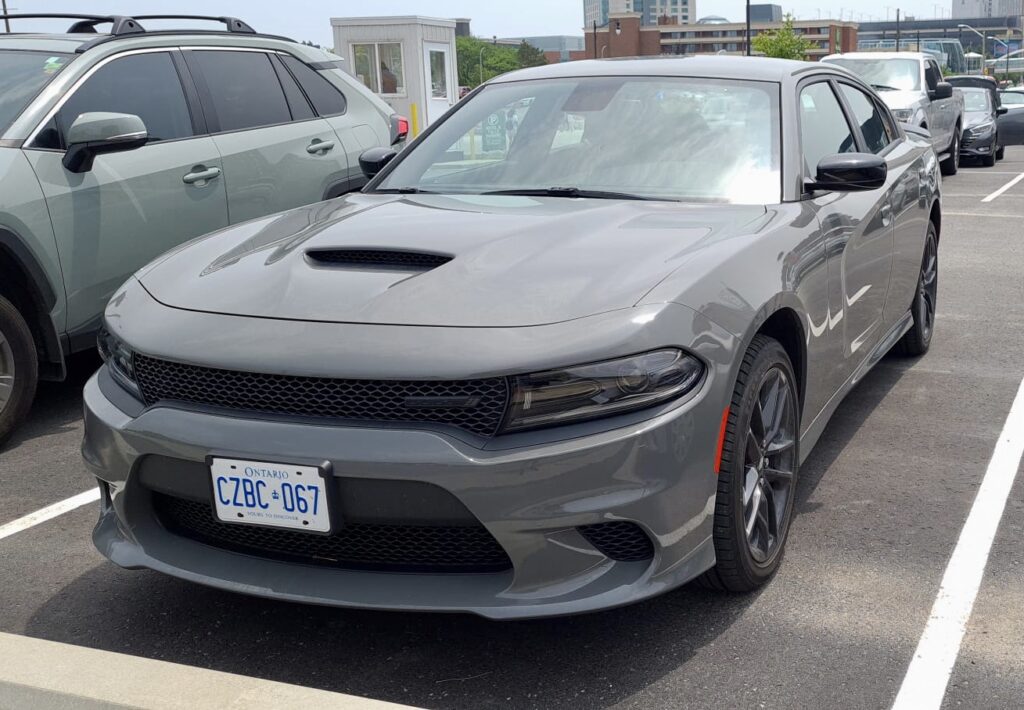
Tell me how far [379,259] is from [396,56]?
75.8 ft

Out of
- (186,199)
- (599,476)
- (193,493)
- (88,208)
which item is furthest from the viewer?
Answer: (186,199)

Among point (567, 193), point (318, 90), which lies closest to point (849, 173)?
point (567, 193)

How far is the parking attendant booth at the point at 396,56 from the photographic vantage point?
2522 centimetres

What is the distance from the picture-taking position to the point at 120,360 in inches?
128

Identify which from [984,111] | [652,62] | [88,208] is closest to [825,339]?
[652,62]

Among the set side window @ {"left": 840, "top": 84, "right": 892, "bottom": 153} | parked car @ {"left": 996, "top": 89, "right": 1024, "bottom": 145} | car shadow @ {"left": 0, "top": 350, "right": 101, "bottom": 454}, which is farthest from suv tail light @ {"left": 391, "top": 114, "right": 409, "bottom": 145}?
parked car @ {"left": 996, "top": 89, "right": 1024, "bottom": 145}

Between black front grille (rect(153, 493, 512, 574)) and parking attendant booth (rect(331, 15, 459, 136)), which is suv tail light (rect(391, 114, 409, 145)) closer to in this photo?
black front grille (rect(153, 493, 512, 574))

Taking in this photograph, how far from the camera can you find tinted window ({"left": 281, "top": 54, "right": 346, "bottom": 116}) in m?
6.80

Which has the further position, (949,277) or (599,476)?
(949,277)

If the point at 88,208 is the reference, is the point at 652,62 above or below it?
above

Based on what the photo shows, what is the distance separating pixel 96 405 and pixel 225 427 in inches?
22.5

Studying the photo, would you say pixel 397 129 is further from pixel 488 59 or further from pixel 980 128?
pixel 488 59

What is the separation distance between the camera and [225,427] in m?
2.81

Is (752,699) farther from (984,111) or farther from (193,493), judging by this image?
(984,111)
